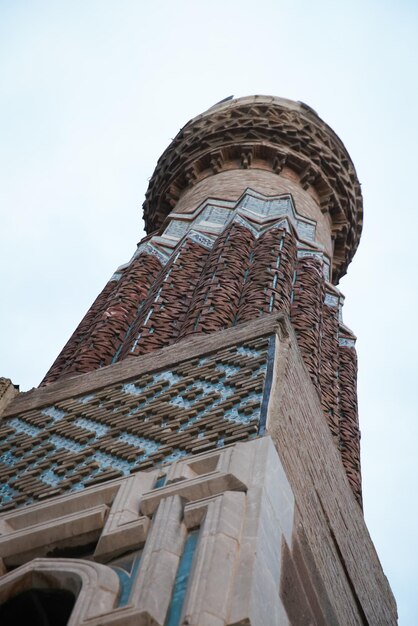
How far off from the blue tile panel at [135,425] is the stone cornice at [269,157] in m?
7.13

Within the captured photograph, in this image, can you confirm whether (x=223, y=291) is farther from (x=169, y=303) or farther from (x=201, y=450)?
(x=201, y=450)

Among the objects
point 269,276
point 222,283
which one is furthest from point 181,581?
point 269,276

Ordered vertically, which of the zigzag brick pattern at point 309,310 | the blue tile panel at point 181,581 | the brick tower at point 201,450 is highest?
the zigzag brick pattern at point 309,310

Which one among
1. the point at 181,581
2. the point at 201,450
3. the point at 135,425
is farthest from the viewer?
the point at 135,425

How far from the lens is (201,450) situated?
4.94 m

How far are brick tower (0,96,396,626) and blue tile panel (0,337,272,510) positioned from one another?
0.05 ft

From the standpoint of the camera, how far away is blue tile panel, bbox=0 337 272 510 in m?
5.14

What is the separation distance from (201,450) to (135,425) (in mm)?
783

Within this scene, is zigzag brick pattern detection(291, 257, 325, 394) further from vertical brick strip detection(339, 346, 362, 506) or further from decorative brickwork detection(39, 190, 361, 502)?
vertical brick strip detection(339, 346, 362, 506)

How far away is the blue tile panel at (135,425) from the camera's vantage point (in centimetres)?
514

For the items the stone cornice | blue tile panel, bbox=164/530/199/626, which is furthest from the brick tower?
the stone cornice

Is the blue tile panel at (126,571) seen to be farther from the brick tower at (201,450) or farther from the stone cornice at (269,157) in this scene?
the stone cornice at (269,157)

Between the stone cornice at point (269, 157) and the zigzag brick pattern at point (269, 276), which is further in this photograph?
the stone cornice at point (269, 157)

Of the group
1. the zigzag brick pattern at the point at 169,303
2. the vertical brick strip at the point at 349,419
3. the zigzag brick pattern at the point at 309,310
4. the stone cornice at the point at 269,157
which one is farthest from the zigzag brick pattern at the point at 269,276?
the stone cornice at the point at 269,157
